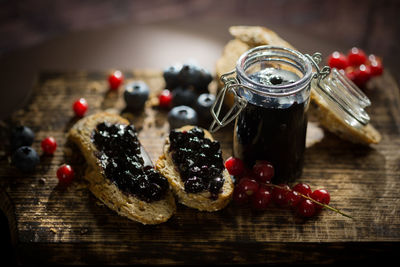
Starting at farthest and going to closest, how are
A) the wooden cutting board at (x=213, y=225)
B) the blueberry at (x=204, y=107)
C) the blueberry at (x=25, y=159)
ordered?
1. the blueberry at (x=204, y=107)
2. the blueberry at (x=25, y=159)
3. the wooden cutting board at (x=213, y=225)

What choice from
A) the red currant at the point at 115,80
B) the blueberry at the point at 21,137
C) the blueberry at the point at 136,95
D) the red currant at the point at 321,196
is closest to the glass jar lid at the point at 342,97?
the red currant at the point at 321,196

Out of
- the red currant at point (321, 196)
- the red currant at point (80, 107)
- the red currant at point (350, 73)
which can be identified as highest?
the red currant at point (350, 73)

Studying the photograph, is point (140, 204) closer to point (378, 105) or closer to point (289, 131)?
point (289, 131)

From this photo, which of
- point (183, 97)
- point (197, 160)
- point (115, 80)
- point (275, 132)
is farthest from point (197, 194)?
point (115, 80)

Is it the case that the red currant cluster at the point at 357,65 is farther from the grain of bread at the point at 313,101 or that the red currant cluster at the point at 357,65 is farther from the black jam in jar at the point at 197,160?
the black jam in jar at the point at 197,160

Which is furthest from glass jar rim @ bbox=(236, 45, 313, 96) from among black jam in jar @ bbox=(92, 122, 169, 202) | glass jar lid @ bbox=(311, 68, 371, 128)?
black jam in jar @ bbox=(92, 122, 169, 202)

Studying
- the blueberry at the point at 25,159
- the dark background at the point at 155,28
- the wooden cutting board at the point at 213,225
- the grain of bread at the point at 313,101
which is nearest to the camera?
the wooden cutting board at the point at 213,225

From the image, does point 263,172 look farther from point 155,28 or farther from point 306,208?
point 155,28
